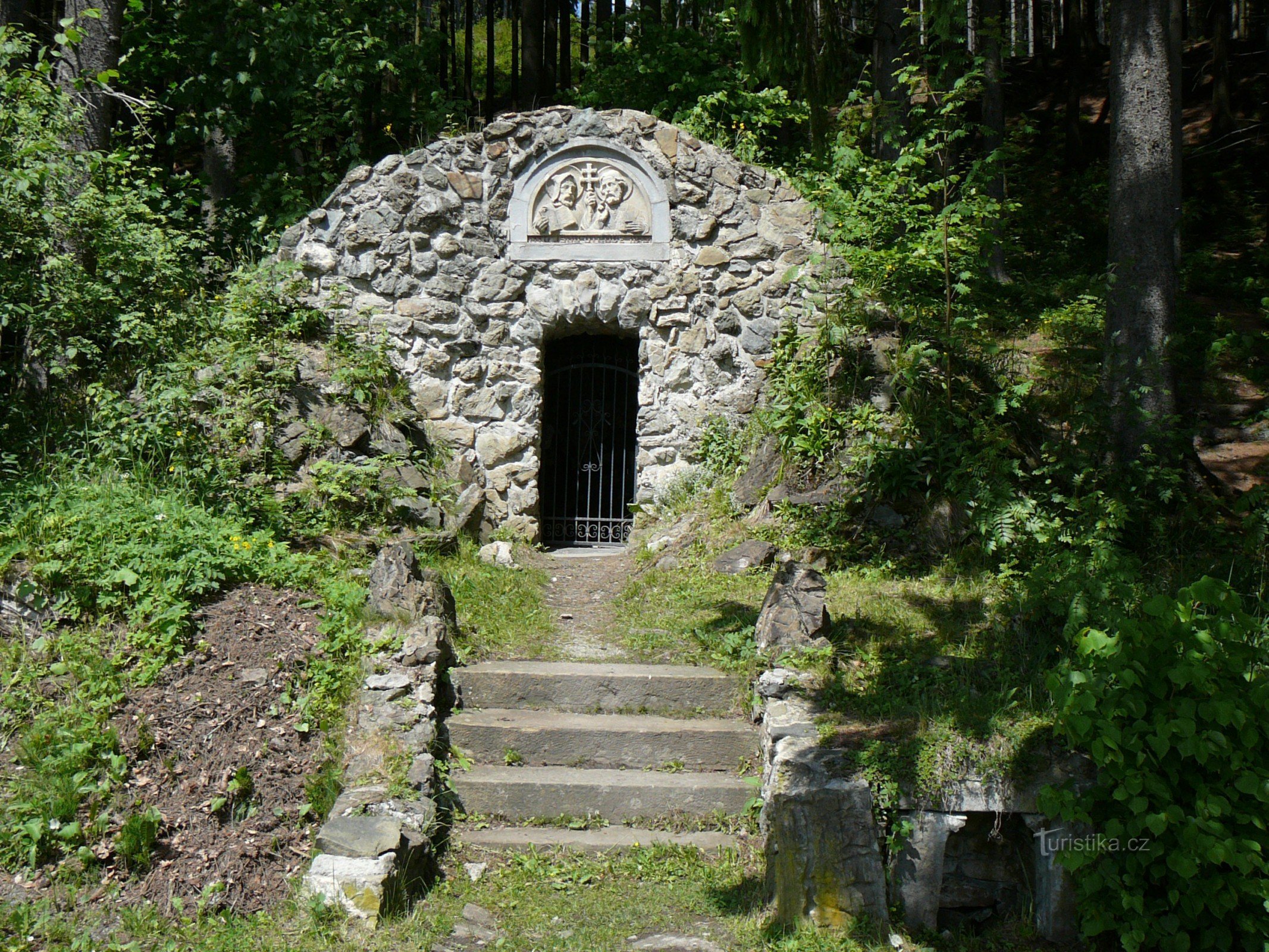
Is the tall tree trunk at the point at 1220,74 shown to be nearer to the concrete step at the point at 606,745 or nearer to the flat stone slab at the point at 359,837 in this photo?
the concrete step at the point at 606,745

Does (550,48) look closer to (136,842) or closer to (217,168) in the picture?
(217,168)

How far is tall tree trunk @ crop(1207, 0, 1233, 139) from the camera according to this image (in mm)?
12594

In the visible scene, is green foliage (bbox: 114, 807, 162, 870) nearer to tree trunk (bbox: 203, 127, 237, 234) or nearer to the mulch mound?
the mulch mound

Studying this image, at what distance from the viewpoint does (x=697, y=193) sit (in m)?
8.28

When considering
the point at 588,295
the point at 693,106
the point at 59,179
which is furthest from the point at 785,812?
the point at 693,106

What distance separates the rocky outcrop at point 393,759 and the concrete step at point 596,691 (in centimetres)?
22

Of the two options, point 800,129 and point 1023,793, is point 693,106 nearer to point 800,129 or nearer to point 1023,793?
point 800,129

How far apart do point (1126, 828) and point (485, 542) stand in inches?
211

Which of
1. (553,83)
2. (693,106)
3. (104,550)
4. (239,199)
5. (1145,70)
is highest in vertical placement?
(553,83)

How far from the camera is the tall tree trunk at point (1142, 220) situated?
6297mm

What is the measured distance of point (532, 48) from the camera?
1324cm

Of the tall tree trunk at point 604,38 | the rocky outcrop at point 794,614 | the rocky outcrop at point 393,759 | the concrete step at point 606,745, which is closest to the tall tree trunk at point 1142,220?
the rocky outcrop at point 794,614

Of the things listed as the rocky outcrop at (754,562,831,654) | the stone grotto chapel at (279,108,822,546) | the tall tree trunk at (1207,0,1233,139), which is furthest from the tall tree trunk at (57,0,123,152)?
the tall tree trunk at (1207,0,1233,139)

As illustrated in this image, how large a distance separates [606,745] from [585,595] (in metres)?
2.21
